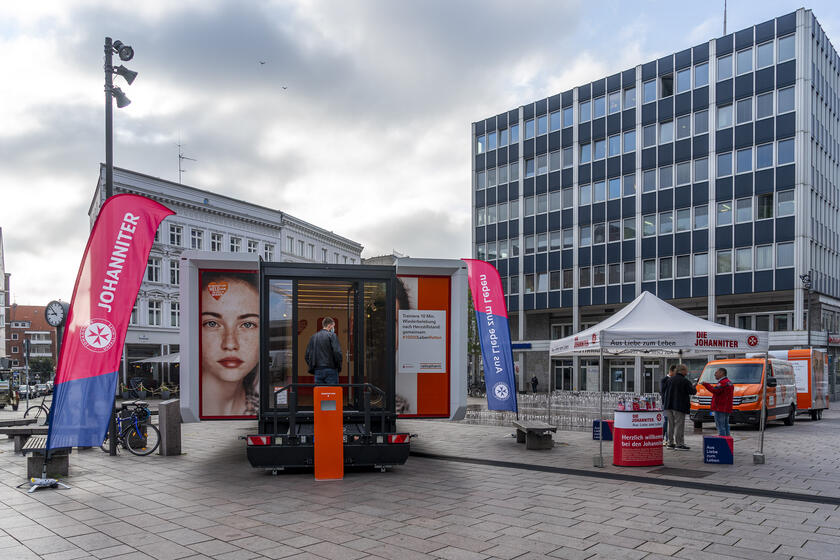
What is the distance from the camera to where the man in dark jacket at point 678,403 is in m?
12.8

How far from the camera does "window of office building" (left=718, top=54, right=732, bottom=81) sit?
123 feet

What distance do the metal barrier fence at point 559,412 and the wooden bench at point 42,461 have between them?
11062mm

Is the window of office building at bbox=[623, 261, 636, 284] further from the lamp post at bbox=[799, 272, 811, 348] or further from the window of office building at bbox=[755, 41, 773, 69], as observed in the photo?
the window of office building at bbox=[755, 41, 773, 69]

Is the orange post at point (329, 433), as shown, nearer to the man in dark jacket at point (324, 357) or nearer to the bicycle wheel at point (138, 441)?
the man in dark jacket at point (324, 357)

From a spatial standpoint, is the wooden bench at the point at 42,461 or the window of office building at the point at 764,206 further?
the window of office building at the point at 764,206

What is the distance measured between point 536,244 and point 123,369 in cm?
2911

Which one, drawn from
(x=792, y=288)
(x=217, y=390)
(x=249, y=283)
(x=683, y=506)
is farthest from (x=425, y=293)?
(x=792, y=288)

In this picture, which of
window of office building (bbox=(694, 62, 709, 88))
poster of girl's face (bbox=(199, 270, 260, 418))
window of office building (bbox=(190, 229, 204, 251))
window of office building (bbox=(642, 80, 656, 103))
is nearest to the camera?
poster of girl's face (bbox=(199, 270, 260, 418))

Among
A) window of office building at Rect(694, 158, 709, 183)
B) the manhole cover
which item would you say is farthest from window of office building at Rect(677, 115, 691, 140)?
the manhole cover

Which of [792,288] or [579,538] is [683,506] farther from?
[792,288]

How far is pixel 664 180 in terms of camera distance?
1587 inches

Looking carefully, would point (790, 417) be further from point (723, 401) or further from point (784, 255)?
point (784, 255)

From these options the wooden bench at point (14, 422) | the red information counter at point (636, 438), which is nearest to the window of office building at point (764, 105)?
the red information counter at point (636, 438)

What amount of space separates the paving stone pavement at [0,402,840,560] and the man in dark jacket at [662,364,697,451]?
5.90ft
